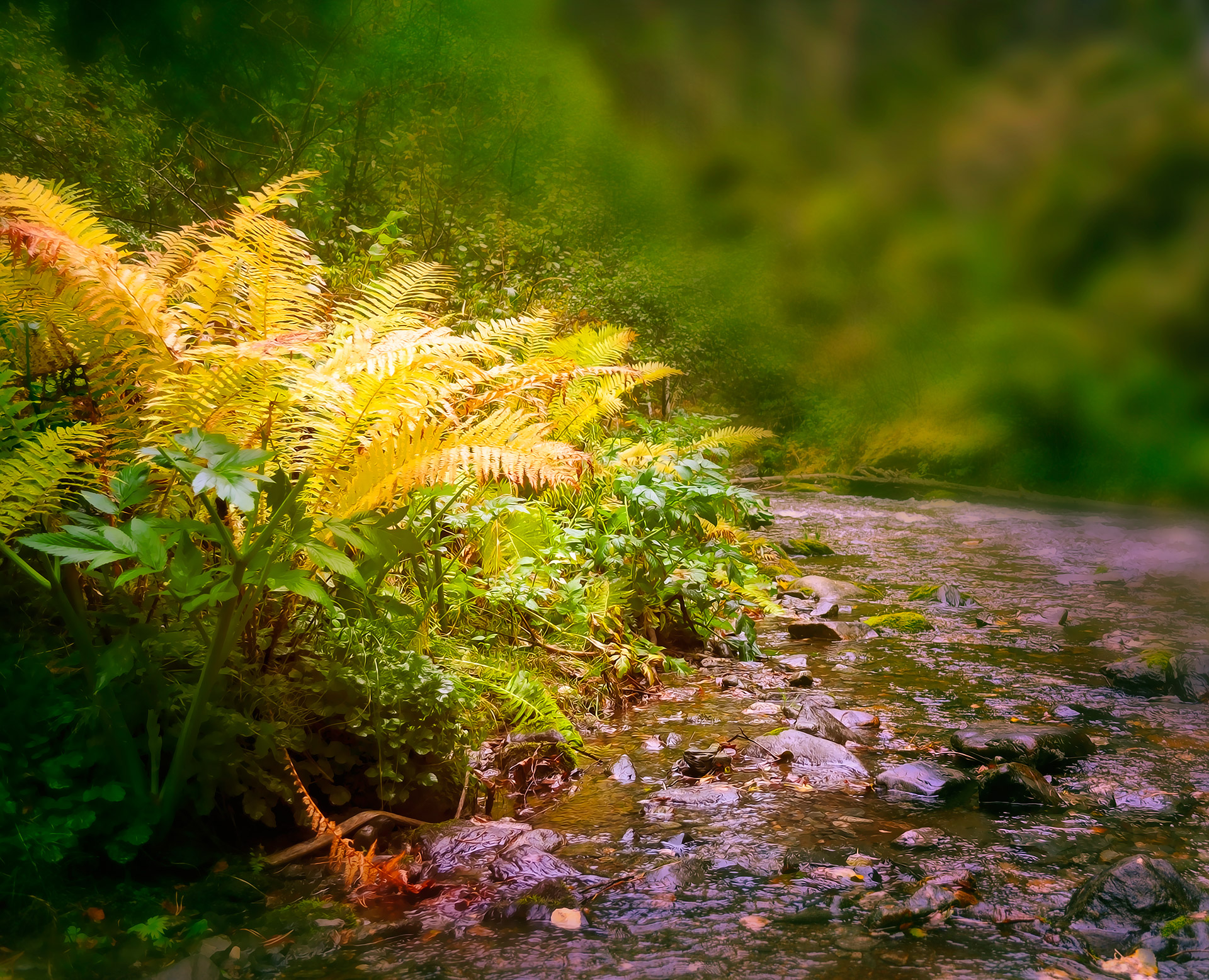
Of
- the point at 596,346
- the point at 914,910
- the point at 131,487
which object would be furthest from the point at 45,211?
the point at 596,346

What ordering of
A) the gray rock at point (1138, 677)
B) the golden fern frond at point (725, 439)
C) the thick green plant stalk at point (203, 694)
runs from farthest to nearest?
the golden fern frond at point (725, 439) → the gray rock at point (1138, 677) → the thick green plant stalk at point (203, 694)

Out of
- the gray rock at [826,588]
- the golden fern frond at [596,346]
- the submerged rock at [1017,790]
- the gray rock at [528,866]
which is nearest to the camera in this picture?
the gray rock at [528,866]

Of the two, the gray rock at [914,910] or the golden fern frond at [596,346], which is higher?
the golden fern frond at [596,346]

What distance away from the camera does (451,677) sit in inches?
72.3

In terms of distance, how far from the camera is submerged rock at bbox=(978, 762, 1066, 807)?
1.73m

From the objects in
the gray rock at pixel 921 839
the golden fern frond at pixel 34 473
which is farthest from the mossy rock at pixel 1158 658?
the golden fern frond at pixel 34 473

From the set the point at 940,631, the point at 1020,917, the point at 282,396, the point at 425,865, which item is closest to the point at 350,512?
the point at 282,396

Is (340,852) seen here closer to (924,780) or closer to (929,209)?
(924,780)

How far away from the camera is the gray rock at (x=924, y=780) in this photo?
1.82 meters

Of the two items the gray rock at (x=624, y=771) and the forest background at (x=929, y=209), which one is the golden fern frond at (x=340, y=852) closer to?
the gray rock at (x=624, y=771)

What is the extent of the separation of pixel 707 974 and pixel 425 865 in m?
0.59

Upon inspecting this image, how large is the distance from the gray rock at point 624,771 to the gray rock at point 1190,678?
161 cm

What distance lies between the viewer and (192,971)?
113cm

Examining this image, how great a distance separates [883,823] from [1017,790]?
31 centimetres
